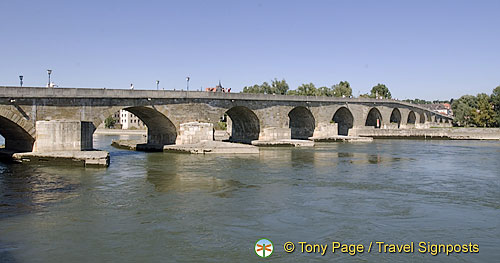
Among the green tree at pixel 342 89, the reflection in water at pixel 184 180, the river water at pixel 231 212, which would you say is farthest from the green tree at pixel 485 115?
the reflection in water at pixel 184 180

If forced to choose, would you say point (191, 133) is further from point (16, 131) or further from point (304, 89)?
point (304, 89)

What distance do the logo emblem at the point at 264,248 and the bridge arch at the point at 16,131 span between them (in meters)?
19.4

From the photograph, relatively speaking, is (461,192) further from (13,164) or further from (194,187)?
(13,164)

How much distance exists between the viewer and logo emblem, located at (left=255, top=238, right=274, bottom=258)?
10.7m

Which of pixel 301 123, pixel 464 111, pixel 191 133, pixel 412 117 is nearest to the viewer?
Result: pixel 191 133

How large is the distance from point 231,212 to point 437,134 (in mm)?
51027

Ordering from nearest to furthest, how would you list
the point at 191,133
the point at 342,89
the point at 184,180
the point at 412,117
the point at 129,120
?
the point at 184,180 < the point at 191,133 < the point at 412,117 < the point at 342,89 < the point at 129,120

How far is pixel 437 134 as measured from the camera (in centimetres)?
5903

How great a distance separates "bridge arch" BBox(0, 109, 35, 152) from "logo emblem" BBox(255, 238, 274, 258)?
19444 millimetres

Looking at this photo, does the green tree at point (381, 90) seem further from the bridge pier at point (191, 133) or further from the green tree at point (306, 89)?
the bridge pier at point (191, 133)

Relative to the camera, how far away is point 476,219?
13883mm

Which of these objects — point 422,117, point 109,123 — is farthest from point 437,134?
point 109,123

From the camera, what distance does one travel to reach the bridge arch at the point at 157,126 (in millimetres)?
35219

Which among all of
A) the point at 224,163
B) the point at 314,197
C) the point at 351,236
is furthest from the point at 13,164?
the point at 351,236
